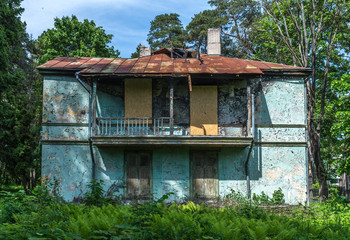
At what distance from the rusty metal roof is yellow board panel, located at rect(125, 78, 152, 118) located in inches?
27.4

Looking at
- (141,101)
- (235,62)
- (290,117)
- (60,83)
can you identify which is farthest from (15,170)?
(290,117)

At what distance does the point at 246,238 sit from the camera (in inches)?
327

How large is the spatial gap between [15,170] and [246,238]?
21.4 metres

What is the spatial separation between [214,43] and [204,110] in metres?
5.29

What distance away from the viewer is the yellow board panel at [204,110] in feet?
51.6

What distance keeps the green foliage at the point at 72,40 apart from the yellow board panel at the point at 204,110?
13721 mm

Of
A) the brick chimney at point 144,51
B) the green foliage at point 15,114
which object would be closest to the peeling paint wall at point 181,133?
the green foliage at point 15,114

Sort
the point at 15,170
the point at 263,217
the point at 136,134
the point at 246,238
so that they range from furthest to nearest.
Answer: the point at 15,170 < the point at 136,134 < the point at 263,217 < the point at 246,238

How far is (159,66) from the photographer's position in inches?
629

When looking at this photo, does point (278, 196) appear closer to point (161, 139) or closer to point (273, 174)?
point (273, 174)

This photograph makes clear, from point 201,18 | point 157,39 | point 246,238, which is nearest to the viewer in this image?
point 246,238

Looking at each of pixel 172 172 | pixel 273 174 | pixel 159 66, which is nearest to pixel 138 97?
pixel 159 66

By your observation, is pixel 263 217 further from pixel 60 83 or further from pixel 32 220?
pixel 60 83

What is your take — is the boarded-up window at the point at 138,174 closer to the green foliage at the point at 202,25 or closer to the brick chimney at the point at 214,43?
the brick chimney at the point at 214,43
